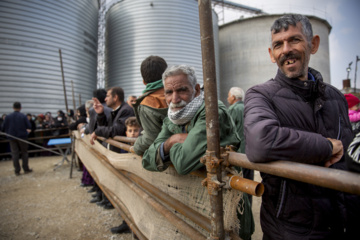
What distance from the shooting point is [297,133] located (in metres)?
0.84

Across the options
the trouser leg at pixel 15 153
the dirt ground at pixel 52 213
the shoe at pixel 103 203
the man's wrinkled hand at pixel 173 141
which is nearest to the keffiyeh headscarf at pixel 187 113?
the man's wrinkled hand at pixel 173 141

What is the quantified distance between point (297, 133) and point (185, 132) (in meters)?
0.73

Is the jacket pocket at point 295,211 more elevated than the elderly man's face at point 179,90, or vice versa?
the elderly man's face at point 179,90

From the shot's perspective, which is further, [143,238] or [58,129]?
[58,129]

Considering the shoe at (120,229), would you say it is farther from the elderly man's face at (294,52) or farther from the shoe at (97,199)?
the elderly man's face at (294,52)

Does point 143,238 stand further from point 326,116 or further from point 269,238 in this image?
point 326,116

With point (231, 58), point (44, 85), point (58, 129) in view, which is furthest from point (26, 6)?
point (231, 58)

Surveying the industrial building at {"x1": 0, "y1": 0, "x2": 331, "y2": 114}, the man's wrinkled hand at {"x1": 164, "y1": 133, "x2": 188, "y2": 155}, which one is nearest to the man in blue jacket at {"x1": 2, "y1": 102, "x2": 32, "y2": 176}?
the industrial building at {"x1": 0, "y1": 0, "x2": 331, "y2": 114}

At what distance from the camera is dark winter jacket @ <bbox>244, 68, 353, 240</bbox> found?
2.70 ft

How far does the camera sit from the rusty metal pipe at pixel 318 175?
54cm

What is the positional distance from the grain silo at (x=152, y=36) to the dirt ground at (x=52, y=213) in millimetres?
8864

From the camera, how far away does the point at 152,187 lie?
167cm

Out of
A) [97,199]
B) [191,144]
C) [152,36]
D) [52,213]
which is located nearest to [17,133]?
[52,213]

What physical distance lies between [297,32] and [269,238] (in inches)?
45.0
